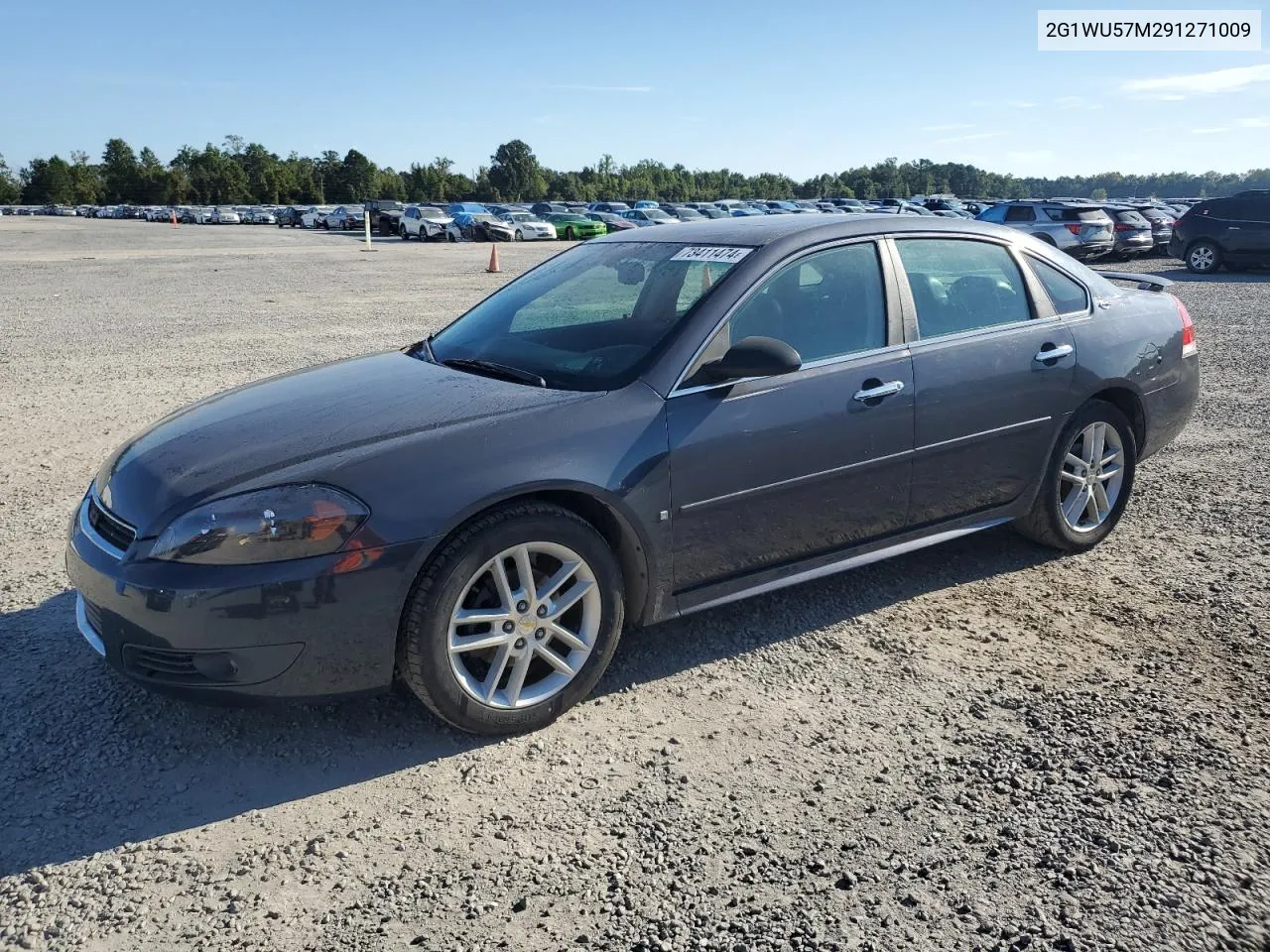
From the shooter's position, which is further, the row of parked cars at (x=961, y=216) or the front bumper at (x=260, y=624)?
the row of parked cars at (x=961, y=216)

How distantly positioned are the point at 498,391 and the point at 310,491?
0.85m

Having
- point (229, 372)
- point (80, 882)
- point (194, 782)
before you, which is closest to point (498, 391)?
point (194, 782)

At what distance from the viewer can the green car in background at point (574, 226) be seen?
44.2m

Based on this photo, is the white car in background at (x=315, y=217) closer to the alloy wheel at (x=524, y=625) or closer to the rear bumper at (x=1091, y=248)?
the rear bumper at (x=1091, y=248)

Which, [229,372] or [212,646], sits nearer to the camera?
[212,646]

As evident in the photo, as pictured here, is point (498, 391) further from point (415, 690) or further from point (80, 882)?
point (80, 882)

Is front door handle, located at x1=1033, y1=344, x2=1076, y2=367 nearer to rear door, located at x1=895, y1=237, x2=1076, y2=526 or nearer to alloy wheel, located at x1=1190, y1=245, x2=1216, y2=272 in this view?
rear door, located at x1=895, y1=237, x2=1076, y2=526

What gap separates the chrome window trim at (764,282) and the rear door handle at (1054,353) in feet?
2.65

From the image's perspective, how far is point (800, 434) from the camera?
3.84m

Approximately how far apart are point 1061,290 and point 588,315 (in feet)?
7.44

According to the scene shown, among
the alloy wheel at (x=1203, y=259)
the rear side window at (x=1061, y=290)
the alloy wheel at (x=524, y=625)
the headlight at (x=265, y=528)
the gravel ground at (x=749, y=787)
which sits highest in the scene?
the alloy wheel at (x=1203, y=259)

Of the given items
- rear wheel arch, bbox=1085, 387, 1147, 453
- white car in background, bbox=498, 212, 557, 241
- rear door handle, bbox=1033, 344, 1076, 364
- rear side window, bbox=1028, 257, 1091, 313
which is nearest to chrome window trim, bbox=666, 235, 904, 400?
rear door handle, bbox=1033, 344, 1076, 364

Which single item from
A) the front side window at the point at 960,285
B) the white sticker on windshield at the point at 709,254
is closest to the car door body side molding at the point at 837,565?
the front side window at the point at 960,285

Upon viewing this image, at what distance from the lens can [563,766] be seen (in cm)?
321
